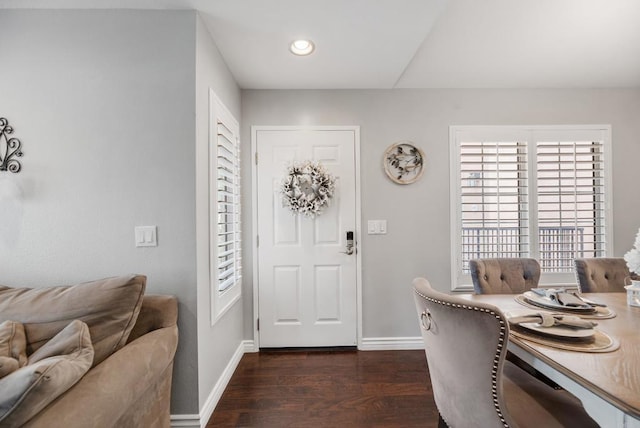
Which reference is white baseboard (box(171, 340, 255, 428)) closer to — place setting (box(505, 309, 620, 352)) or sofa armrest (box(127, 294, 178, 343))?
sofa armrest (box(127, 294, 178, 343))

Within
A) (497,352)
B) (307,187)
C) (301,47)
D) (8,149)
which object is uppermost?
(301,47)

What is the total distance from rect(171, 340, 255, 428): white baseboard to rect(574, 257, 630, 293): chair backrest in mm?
2535

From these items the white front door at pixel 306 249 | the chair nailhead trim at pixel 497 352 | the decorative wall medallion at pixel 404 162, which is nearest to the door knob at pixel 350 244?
the white front door at pixel 306 249

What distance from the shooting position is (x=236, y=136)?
2.46m

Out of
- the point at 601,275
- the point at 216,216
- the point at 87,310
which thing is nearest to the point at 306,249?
the point at 216,216

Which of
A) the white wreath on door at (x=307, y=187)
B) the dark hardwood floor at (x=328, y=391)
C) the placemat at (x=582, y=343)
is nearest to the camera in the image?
the placemat at (x=582, y=343)

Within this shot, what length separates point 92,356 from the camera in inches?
41.7

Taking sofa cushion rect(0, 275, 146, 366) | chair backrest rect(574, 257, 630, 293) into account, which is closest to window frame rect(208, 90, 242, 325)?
sofa cushion rect(0, 275, 146, 366)

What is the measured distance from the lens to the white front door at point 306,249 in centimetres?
264

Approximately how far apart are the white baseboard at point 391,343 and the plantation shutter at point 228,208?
52.0 inches

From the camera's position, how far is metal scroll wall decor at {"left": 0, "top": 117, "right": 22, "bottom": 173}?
1585mm

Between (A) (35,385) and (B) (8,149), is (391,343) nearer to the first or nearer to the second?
(A) (35,385)

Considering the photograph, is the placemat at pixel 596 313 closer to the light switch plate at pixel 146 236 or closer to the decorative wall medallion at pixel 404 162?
the decorative wall medallion at pixel 404 162

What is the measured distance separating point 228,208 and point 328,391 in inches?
59.3
